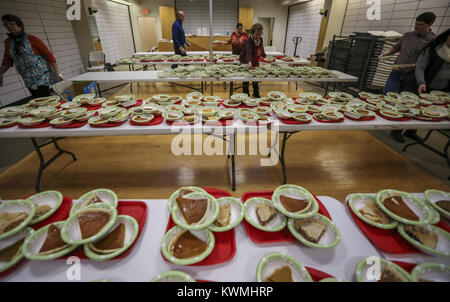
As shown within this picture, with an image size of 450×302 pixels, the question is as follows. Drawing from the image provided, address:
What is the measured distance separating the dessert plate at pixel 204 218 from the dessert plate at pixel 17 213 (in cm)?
67

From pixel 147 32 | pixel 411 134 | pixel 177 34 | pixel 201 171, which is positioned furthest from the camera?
pixel 147 32

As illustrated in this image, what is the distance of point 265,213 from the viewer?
1099mm

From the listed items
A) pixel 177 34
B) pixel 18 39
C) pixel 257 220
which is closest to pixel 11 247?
pixel 257 220

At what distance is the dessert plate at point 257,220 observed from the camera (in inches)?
39.0

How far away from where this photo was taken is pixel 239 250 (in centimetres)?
94

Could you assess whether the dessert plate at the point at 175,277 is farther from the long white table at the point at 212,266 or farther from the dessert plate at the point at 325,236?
the dessert plate at the point at 325,236

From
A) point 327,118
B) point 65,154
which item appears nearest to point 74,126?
point 65,154

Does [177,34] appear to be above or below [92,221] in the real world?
above

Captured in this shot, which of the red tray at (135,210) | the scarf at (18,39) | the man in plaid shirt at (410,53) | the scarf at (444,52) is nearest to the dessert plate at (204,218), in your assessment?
the red tray at (135,210)

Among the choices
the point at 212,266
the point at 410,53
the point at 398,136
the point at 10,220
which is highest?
the point at 410,53

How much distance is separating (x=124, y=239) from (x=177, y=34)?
6.44m

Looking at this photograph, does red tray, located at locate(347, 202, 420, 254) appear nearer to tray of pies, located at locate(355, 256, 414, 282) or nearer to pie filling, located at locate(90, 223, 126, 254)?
tray of pies, located at locate(355, 256, 414, 282)

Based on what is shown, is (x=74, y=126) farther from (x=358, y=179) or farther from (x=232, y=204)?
(x=358, y=179)

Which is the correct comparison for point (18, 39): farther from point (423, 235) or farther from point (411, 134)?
point (411, 134)
